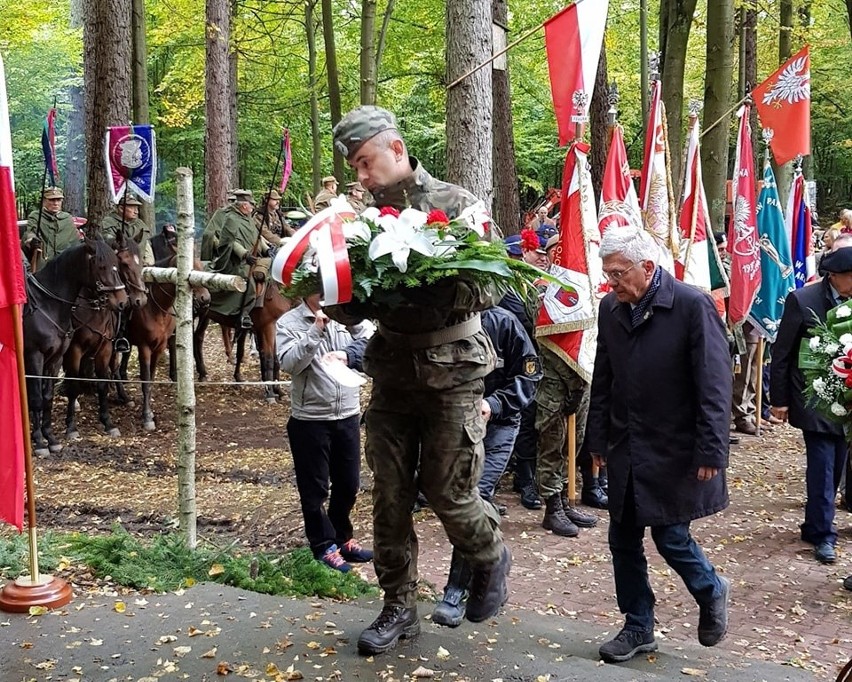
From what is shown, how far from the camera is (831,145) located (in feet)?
128

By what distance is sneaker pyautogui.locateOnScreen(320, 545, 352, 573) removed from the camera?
601 centimetres

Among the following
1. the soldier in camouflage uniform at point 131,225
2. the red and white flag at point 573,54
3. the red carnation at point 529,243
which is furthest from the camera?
the soldier in camouflage uniform at point 131,225

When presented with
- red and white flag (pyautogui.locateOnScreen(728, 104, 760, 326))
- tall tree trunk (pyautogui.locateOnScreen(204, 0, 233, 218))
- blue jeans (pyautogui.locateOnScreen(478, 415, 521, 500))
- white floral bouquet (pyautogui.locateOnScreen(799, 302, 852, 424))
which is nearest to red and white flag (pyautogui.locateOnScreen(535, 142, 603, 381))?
blue jeans (pyautogui.locateOnScreen(478, 415, 521, 500))

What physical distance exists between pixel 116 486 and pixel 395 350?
619 cm

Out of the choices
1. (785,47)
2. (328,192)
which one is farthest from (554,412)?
(785,47)

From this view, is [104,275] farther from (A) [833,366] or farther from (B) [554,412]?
(A) [833,366]

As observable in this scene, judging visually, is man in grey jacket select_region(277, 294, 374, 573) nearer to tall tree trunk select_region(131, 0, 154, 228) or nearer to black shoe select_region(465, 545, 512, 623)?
black shoe select_region(465, 545, 512, 623)

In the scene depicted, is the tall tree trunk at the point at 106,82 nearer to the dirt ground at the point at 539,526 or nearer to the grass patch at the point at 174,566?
the dirt ground at the point at 539,526

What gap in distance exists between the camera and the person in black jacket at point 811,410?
6.64 m

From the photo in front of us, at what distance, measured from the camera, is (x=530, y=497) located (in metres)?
8.12

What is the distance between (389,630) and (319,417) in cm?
191

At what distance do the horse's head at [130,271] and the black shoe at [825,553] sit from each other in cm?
811

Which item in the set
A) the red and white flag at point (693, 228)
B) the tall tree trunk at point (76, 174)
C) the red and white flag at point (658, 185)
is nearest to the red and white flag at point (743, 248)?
the red and white flag at point (693, 228)

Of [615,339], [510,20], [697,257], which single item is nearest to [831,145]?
[510,20]
